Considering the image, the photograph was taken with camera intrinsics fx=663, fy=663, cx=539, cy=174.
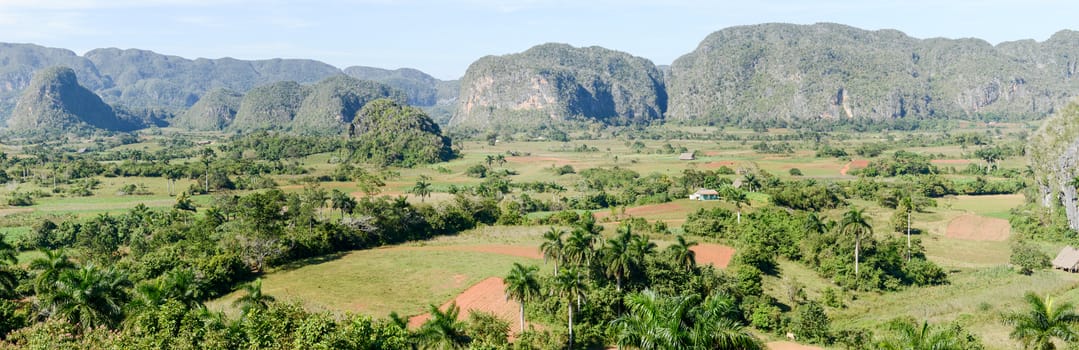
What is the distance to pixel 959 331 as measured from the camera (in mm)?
27828

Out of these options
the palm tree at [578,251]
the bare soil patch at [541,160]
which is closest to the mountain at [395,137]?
the bare soil patch at [541,160]

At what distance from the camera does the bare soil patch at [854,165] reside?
104 meters

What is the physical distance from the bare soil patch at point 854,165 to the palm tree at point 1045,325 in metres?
82.7

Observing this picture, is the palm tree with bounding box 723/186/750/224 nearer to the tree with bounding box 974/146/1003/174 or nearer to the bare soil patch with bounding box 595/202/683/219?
the bare soil patch with bounding box 595/202/683/219

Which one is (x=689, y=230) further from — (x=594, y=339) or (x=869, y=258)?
(x=594, y=339)

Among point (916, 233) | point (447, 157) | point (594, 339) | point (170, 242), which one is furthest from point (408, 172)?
point (594, 339)

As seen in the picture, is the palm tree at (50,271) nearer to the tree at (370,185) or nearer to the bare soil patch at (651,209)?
the tree at (370,185)

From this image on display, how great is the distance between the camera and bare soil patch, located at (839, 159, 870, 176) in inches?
4113

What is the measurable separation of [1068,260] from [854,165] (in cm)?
6678

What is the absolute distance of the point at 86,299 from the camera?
2584cm

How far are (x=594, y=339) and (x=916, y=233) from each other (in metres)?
41.2

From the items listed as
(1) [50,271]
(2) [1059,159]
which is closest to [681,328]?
(1) [50,271]

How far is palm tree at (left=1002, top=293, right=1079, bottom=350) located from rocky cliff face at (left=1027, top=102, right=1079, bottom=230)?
40.9 metres

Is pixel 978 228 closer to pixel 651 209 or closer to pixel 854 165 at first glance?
pixel 651 209
